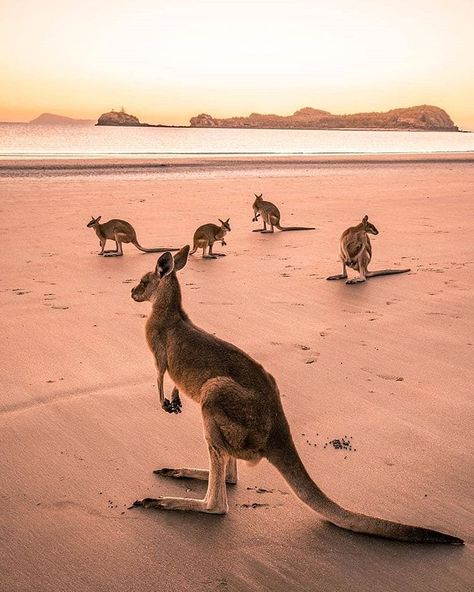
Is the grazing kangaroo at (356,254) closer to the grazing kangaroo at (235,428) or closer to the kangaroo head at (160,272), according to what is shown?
the kangaroo head at (160,272)

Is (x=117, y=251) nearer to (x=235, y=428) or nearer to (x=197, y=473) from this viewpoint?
(x=197, y=473)

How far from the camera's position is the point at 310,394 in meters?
3.48

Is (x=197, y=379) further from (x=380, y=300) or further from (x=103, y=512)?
(x=380, y=300)

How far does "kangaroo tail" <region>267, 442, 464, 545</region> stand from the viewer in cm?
212

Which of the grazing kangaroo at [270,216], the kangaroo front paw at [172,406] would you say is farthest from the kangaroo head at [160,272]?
the grazing kangaroo at [270,216]

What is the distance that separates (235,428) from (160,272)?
34.6 inches

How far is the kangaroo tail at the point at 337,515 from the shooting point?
212cm

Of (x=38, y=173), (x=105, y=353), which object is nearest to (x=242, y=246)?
(x=105, y=353)

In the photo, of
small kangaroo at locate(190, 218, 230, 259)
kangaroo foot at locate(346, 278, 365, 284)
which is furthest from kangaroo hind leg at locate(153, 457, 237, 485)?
small kangaroo at locate(190, 218, 230, 259)

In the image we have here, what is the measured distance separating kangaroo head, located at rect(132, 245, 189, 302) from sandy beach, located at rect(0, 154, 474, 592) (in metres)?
0.61

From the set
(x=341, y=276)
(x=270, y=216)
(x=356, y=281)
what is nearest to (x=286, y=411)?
(x=356, y=281)

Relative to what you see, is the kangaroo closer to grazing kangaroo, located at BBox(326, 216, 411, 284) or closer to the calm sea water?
grazing kangaroo, located at BBox(326, 216, 411, 284)

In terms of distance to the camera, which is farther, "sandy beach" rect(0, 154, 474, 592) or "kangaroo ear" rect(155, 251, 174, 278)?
"kangaroo ear" rect(155, 251, 174, 278)

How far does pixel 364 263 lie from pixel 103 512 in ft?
13.3
